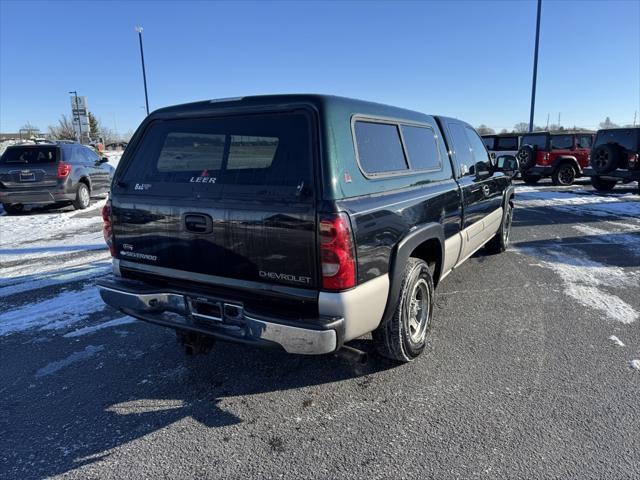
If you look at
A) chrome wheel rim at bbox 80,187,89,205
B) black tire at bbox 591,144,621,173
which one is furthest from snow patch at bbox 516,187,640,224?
chrome wheel rim at bbox 80,187,89,205

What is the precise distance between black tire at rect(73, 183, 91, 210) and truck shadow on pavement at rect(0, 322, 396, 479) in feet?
26.5

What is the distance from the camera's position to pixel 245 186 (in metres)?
2.81

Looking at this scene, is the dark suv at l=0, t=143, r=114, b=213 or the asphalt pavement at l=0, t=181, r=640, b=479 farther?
the dark suv at l=0, t=143, r=114, b=213

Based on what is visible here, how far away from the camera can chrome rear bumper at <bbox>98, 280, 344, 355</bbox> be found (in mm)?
2527

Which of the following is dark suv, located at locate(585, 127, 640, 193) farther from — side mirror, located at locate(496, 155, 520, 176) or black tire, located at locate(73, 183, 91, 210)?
black tire, located at locate(73, 183, 91, 210)

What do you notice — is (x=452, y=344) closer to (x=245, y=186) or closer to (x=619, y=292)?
(x=245, y=186)

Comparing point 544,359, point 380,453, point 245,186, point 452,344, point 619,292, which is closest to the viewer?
point 380,453

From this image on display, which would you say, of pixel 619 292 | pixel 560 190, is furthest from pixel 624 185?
pixel 619 292

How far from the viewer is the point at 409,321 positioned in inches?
133

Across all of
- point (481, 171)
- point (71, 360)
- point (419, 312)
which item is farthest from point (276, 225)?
point (481, 171)

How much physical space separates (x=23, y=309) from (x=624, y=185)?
19.6 meters

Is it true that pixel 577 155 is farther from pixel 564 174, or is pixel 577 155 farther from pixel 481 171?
pixel 481 171

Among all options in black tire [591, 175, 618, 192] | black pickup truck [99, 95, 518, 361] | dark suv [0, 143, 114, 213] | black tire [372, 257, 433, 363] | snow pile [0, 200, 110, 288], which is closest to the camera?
black pickup truck [99, 95, 518, 361]

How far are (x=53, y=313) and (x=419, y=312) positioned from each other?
3522 millimetres
